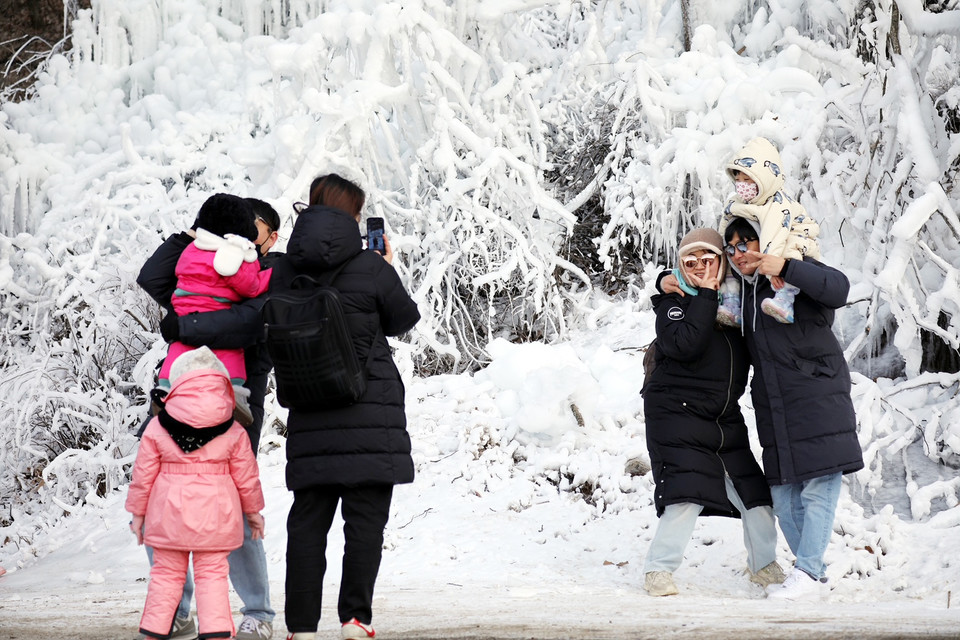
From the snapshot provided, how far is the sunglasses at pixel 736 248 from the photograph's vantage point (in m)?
4.07

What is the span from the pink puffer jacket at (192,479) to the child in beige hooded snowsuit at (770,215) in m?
2.21

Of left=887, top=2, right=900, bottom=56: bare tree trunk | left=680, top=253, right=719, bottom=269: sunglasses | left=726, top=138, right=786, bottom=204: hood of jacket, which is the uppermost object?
left=887, top=2, right=900, bottom=56: bare tree trunk

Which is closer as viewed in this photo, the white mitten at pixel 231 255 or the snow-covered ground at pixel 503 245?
the white mitten at pixel 231 255

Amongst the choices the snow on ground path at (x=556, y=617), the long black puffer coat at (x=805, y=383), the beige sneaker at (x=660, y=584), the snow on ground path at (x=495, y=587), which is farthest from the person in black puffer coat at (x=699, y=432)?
the snow on ground path at (x=556, y=617)

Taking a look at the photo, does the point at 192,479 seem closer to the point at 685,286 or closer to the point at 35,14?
the point at 685,286

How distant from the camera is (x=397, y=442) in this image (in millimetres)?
3180

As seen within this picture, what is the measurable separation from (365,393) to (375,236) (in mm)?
584

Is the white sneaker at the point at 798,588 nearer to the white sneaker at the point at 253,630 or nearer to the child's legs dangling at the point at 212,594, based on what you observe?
the white sneaker at the point at 253,630

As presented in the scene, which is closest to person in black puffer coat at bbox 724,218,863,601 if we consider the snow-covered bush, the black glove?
the snow-covered bush

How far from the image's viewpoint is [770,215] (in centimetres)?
398

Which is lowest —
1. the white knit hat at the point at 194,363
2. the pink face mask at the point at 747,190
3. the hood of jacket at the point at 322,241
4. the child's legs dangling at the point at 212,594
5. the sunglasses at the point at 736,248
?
the child's legs dangling at the point at 212,594

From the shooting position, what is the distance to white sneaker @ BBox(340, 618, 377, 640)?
2.98 meters

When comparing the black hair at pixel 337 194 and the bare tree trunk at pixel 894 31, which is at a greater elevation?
the bare tree trunk at pixel 894 31

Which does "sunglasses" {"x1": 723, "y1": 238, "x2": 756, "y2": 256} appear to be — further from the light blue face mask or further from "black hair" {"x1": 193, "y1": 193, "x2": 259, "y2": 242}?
"black hair" {"x1": 193, "y1": 193, "x2": 259, "y2": 242}
